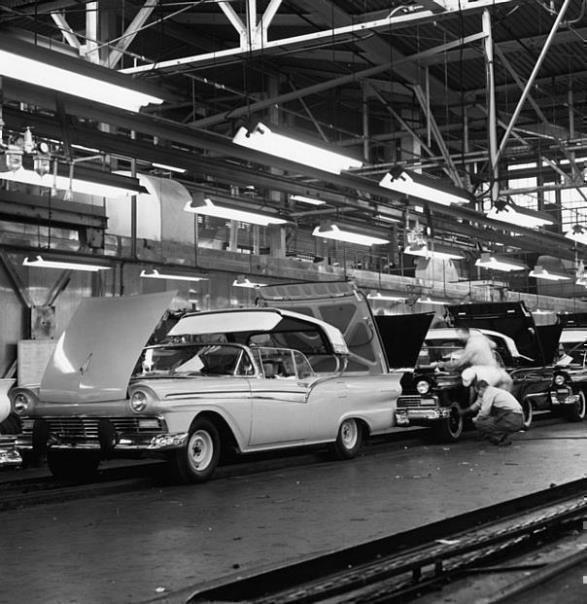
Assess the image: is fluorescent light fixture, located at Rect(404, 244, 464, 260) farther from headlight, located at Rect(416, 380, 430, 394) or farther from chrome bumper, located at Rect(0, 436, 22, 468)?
chrome bumper, located at Rect(0, 436, 22, 468)

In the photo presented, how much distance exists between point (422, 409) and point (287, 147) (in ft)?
17.9

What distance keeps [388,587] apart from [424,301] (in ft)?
78.6

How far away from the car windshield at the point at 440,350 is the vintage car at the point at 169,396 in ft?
15.1

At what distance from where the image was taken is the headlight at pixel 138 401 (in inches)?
375

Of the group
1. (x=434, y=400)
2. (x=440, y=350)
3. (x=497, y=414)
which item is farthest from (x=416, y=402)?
Answer: (x=440, y=350)

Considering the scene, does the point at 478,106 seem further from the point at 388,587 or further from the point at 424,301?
the point at 388,587

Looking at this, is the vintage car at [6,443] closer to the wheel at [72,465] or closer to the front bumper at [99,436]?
the front bumper at [99,436]

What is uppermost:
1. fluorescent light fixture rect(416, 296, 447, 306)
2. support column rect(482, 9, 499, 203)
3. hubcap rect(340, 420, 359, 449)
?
support column rect(482, 9, 499, 203)

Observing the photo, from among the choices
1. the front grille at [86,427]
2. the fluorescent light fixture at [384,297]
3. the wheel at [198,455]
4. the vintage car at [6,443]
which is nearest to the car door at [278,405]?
the wheel at [198,455]

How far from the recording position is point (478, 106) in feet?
59.7

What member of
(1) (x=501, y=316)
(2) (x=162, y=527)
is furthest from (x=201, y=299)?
(2) (x=162, y=527)

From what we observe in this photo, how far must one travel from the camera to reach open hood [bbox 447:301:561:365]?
17219 millimetres

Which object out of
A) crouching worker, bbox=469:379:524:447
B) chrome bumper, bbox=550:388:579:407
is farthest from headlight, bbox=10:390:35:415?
chrome bumper, bbox=550:388:579:407

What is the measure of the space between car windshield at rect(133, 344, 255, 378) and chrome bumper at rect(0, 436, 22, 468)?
2057mm
